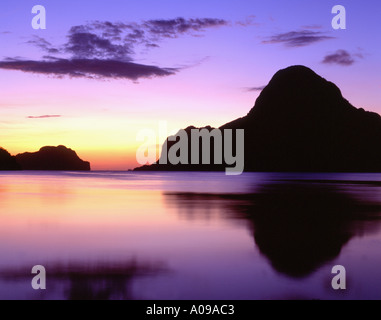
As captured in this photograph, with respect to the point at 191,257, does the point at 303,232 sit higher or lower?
higher

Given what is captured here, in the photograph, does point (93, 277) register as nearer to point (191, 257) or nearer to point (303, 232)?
point (191, 257)

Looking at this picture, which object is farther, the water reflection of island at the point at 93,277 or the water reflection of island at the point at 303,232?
the water reflection of island at the point at 303,232

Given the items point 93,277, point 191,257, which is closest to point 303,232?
point 191,257

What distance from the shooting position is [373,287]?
9281 mm

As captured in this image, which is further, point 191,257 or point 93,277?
point 191,257

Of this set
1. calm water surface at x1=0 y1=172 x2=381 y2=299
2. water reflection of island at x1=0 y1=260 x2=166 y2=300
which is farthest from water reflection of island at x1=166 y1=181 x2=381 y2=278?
water reflection of island at x1=0 y1=260 x2=166 y2=300

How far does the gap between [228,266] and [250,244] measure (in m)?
3.53

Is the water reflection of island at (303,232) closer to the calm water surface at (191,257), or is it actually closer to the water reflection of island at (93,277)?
the calm water surface at (191,257)

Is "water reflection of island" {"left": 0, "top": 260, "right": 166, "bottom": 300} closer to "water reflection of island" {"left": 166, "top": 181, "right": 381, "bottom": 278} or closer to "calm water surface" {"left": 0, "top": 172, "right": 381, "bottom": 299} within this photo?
"calm water surface" {"left": 0, "top": 172, "right": 381, "bottom": 299}

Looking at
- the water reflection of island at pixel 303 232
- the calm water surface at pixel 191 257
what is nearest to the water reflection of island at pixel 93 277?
the calm water surface at pixel 191 257

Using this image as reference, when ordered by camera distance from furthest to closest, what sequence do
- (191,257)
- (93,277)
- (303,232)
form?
(303,232) < (191,257) < (93,277)

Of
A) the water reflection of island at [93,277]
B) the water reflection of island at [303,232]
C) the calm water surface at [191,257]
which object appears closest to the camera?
the water reflection of island at [93,277]

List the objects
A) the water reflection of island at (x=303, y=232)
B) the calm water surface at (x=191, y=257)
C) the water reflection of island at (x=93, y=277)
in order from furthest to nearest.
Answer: the water reflection of island at (x=303, y=232) → the calm water surface at (x=191, y=257) → the water reflection of island at (x=93, y=277)

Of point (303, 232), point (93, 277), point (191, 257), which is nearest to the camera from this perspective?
point (93, 277)
